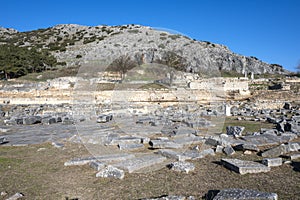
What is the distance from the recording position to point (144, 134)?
10.7 m

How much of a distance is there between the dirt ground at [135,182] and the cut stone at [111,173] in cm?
Result: 13

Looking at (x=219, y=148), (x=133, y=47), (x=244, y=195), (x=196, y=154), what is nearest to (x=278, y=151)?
(x=219, y=148)

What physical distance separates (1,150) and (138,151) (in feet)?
14.3

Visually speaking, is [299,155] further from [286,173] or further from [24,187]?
[24,187]

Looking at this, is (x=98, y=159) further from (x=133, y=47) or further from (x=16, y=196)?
(x=133, y=47)

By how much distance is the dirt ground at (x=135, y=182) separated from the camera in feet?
15.5

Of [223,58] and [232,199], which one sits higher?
[223,58]

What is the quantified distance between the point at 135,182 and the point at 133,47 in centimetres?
2215

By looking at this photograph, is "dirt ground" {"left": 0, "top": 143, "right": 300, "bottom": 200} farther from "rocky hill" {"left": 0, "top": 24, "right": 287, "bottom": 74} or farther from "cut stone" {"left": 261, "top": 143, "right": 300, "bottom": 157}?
"rocky hill" {"left": 0, "top": 24, "right": 287, "bottom": 74}

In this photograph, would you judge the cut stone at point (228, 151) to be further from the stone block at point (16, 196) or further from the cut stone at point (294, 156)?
the stone block at point (16, 196)

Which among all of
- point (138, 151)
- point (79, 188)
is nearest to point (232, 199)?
point (79, 188)

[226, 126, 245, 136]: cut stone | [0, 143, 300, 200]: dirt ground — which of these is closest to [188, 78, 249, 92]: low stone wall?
[226, 126, 245, 136]: cut stone

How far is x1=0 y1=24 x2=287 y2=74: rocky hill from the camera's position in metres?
21.0

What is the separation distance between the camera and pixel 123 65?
3091 cm
